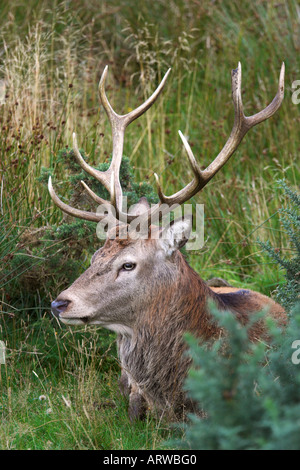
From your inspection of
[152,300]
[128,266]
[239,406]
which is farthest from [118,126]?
[239,406]

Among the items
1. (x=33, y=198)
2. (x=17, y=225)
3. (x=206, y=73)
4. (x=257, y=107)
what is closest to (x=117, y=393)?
(x=17, y=225)

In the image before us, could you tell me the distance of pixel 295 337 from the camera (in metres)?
2.99

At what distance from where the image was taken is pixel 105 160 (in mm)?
5691

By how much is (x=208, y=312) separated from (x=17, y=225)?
168 cm

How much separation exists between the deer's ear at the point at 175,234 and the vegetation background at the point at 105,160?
89 centimetres

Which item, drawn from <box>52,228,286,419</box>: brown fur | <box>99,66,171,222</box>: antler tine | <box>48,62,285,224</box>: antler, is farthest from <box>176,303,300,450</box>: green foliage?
<box>99,66,171,222</box>: antler tine

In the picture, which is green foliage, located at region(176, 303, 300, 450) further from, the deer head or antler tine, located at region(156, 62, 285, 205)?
antler tine, located at region(156, 62, 285, 205)

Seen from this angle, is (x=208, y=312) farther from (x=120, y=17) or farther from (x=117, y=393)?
(x=120, y=17)

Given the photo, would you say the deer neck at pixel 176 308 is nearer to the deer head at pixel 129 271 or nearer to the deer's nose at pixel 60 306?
the deer head at pixel 129 271

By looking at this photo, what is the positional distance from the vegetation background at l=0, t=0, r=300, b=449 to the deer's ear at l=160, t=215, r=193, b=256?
0.89m

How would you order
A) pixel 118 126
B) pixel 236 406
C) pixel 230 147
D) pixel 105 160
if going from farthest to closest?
pixel 105 160 → pixel 118 126 → pixel 230 147 → pixel 236 406

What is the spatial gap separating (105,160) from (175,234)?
2074 mm

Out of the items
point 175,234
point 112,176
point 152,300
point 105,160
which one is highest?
point 105,160

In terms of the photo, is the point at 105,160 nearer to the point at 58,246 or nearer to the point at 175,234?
the point at 58,246
